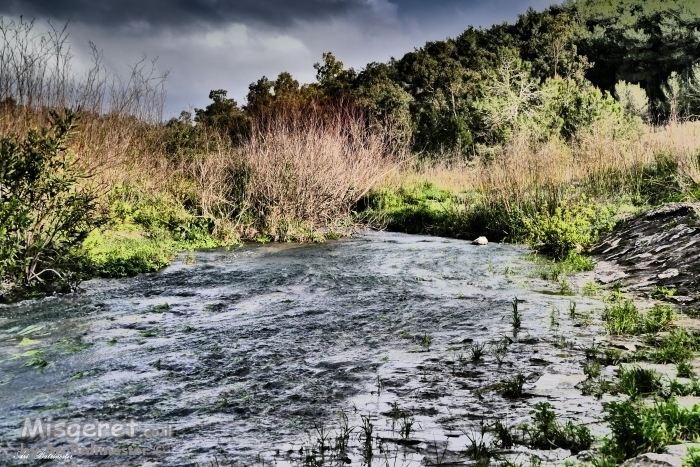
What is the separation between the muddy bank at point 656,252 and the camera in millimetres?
7230

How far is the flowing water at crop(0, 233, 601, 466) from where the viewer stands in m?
3.47

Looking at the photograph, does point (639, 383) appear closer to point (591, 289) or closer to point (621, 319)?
point (621, 319)

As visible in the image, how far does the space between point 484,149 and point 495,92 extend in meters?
3.30

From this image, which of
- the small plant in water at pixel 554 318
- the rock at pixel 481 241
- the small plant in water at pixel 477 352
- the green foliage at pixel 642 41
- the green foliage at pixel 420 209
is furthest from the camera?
the green foliage at pixel 642 41

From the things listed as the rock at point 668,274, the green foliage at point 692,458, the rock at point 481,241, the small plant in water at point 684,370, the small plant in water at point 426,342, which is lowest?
the small plant in water at point 426,342

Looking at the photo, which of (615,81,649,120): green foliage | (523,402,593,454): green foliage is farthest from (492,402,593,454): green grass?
(615,81,649,120): green foliage

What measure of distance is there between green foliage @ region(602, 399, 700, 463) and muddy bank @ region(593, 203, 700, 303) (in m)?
3.94

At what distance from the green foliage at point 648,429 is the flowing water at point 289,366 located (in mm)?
267

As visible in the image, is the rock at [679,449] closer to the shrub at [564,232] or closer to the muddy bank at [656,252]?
the muddy bank at [656,252]

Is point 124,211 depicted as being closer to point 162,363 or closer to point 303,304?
point 303,304

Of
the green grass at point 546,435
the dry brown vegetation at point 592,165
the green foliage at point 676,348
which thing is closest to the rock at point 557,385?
the green grass at point 546,435

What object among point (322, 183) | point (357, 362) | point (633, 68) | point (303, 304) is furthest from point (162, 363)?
point (633, 68)

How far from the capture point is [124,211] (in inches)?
521

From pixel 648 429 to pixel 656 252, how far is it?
6.43 metres
